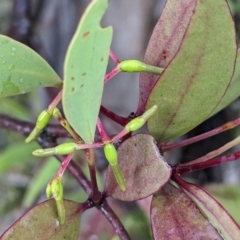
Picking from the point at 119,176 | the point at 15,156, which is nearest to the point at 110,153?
the point at 119,176

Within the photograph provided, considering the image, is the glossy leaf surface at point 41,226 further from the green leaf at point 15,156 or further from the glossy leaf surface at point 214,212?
the green leaf at point 15,156

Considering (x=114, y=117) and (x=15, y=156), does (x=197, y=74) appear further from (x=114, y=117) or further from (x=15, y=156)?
(x=15, y=156)

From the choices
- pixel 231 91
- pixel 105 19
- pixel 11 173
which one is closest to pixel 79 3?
pixel 105 19

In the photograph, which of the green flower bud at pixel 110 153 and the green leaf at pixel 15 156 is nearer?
the green flower bud at pixel 110 153

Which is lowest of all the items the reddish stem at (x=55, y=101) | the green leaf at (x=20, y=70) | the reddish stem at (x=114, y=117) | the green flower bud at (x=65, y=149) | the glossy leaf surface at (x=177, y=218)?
the glossy leaf surface at (x=177, y=218)

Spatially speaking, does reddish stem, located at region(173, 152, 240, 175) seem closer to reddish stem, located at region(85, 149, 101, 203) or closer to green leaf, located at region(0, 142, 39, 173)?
reddish stem, located at region(85, 149, 101, 203)

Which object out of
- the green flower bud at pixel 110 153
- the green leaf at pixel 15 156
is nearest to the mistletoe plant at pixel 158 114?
the green flower bud at pixel 110 153

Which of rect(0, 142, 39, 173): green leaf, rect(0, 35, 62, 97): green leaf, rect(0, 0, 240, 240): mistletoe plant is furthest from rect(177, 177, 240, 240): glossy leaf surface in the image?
rect(0, 142, 39, 173): green leaf
